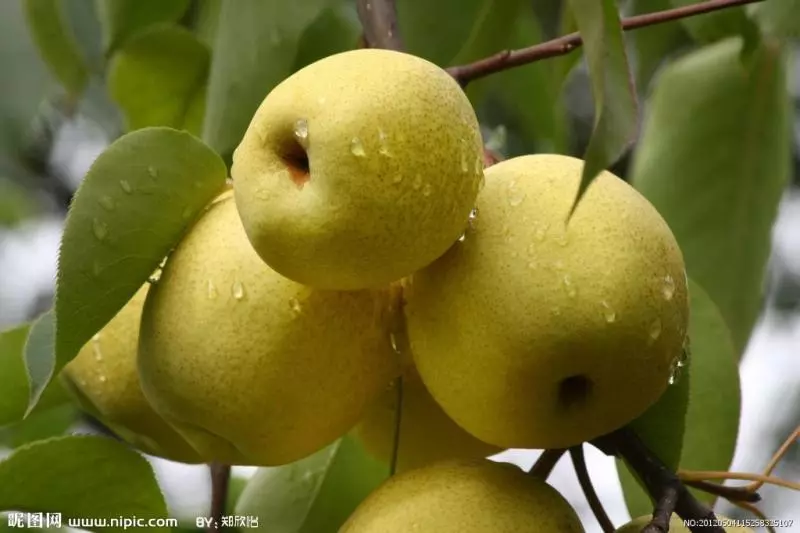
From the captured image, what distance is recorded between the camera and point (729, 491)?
697mm

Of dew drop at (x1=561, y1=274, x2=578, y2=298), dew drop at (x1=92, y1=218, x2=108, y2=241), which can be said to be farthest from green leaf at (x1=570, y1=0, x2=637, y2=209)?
dew drop at (x1=92, y1=218, x2=108, y2=241)

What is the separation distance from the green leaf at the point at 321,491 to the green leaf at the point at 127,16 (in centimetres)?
42

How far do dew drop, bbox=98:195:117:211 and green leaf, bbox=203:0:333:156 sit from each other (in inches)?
7.9

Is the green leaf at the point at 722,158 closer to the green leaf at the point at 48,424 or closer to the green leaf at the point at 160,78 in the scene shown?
the green leaf at the point at 160,78

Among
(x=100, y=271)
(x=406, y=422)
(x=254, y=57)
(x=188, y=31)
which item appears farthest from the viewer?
(x=188, y=31)

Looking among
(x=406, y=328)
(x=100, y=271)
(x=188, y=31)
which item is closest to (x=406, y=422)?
(x=406, y=328)

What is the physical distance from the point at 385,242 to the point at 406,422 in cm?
20

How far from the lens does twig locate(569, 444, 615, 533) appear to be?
2.18 ft

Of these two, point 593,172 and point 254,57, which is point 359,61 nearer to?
point 593,172

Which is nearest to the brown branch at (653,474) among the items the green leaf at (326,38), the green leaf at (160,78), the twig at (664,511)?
the twig at (664,511)

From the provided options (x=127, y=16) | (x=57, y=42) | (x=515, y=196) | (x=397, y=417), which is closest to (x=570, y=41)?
(x=515, y=196)

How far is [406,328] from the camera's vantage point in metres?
0.66

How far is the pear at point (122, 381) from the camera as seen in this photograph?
720mm

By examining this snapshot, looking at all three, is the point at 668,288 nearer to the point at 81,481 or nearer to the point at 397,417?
A: the point at 397,417
